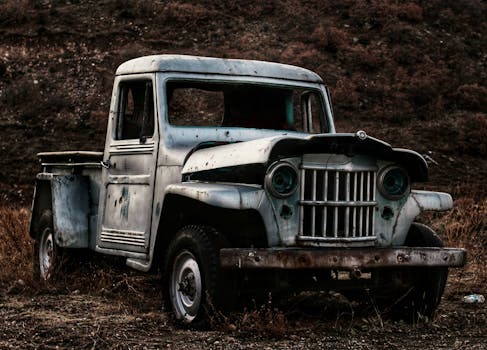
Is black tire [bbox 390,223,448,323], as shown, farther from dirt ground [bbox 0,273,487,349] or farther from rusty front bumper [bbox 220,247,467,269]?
rusty front bumper [bbox 220,247,467,269]

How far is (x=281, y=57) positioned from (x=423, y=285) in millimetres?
20299

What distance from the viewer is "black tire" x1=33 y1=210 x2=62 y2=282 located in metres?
8.00

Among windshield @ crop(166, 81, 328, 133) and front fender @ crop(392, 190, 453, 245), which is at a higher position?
windshield @ crop(166, 81, 328, 133)

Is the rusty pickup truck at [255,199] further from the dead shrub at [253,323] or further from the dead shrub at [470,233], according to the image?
the dead shrub at [470,233]

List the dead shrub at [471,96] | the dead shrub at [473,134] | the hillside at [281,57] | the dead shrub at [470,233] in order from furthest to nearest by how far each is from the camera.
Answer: the dead shrub at [471,96], the hillside at [281,57], the dead shrub at [473,134], the dead shrub at [470,233]

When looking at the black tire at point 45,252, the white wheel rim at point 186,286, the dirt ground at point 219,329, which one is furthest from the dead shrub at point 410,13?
the white wheel rim at point 186,286

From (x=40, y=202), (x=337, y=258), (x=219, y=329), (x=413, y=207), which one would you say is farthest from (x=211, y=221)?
(x=40, y=202)

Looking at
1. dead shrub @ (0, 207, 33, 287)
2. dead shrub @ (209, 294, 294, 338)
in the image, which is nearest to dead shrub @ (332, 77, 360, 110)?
dead shrub @ (0, 207, 33, 287)

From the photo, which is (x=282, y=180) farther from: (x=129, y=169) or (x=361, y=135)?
(x=129, y=169)

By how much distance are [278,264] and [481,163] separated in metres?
16.7

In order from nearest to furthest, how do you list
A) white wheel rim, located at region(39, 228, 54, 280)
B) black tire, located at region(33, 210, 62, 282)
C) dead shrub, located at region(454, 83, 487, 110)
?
black tire, located at region(33, 210, 62, 282), white wheel rim, located at region(39, 228, 54, 280), dead shrub, located at region(454, 83, 487, 110)

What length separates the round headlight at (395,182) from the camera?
5791 mm

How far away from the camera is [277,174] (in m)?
5.50

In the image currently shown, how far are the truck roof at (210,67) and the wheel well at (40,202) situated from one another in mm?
1777
